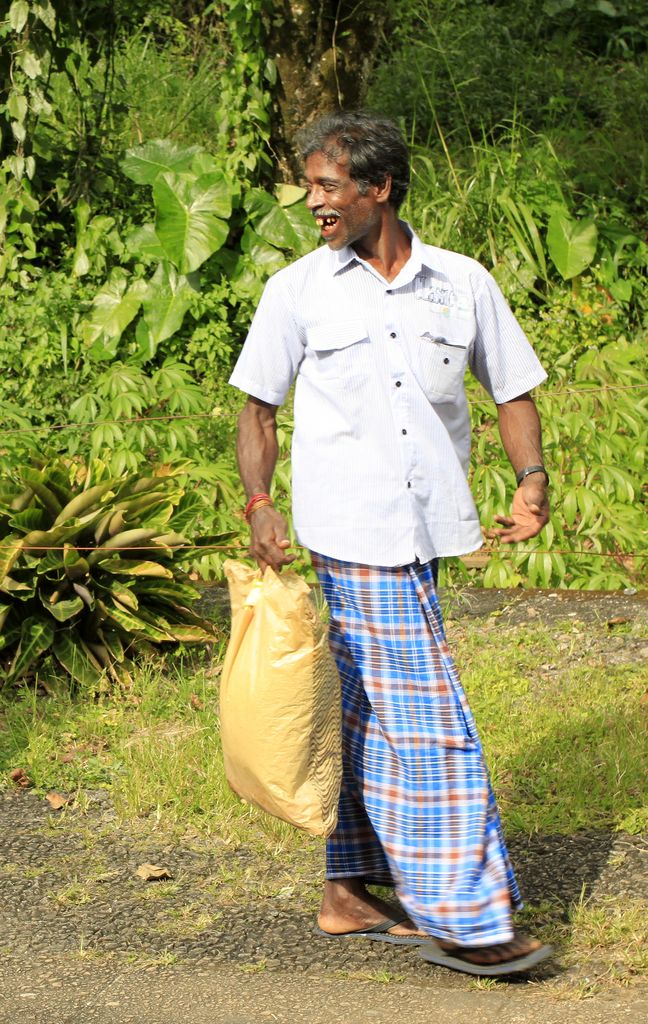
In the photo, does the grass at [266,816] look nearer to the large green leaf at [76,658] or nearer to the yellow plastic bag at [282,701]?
the large green leaf at [76,658]

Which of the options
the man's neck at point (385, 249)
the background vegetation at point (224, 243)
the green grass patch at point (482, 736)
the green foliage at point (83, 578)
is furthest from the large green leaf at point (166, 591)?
the man's neck at point (385, 249)

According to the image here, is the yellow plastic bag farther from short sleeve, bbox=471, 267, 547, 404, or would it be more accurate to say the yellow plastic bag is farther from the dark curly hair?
the dark curly hair

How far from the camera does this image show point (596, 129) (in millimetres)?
10547

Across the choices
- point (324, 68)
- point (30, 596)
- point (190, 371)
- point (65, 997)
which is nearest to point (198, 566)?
point (30, 596)

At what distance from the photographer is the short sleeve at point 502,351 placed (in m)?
3.40

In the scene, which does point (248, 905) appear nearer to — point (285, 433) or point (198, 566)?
point (198, 566)

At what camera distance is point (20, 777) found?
4695 mm

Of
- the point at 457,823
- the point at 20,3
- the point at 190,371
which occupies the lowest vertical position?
the point at 190,371

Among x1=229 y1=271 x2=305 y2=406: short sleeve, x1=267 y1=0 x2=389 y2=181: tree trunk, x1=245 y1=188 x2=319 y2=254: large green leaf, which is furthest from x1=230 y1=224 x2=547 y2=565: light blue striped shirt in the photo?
x1=267 y1=0 x2=389 y2=181: tree trunk

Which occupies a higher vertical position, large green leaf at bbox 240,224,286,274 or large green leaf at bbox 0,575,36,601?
large green leaf at bbox 0,575,36,601

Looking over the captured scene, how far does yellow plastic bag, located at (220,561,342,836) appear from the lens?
3170 millimetres

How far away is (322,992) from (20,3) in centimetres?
667

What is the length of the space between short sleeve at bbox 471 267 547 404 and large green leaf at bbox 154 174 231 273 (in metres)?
5.36

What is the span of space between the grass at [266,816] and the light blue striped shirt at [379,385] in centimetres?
109
